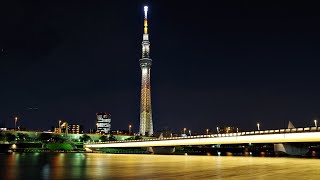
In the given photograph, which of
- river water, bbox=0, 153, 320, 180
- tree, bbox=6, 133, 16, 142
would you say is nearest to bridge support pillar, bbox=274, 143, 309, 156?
river water, bbox=0, 153, 320, 180

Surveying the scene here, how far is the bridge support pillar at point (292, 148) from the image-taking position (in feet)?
335

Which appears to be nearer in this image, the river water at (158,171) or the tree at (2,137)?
the river water at (158,171)

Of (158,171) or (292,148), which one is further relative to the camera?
(292,148)

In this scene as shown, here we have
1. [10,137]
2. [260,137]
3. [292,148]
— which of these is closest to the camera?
[260,137]

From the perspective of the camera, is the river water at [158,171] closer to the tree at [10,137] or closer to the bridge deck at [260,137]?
the bridge deck at [260,137]

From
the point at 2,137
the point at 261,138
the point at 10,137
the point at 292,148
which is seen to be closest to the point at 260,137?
the point at 261,138

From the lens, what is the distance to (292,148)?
103500 millimetres

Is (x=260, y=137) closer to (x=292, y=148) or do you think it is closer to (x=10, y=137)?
(x=292, y=148)

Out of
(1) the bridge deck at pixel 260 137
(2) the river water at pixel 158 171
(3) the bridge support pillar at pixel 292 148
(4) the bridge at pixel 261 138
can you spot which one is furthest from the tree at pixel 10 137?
(2) the river water at pixel 158 171

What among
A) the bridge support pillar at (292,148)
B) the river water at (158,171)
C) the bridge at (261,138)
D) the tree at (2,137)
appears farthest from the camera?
the tree at (2,137)

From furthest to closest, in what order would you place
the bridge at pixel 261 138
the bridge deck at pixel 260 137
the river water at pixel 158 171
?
1. the bridge at pixel 261 138
2. the bridge deck at pixel 260 137
3. the river water at pixel 158 171

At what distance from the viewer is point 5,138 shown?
625ft

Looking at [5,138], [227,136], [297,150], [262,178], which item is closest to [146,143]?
[227,136]

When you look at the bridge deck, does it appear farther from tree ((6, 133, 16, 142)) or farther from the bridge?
tree ((6, 133, 16, 142))
